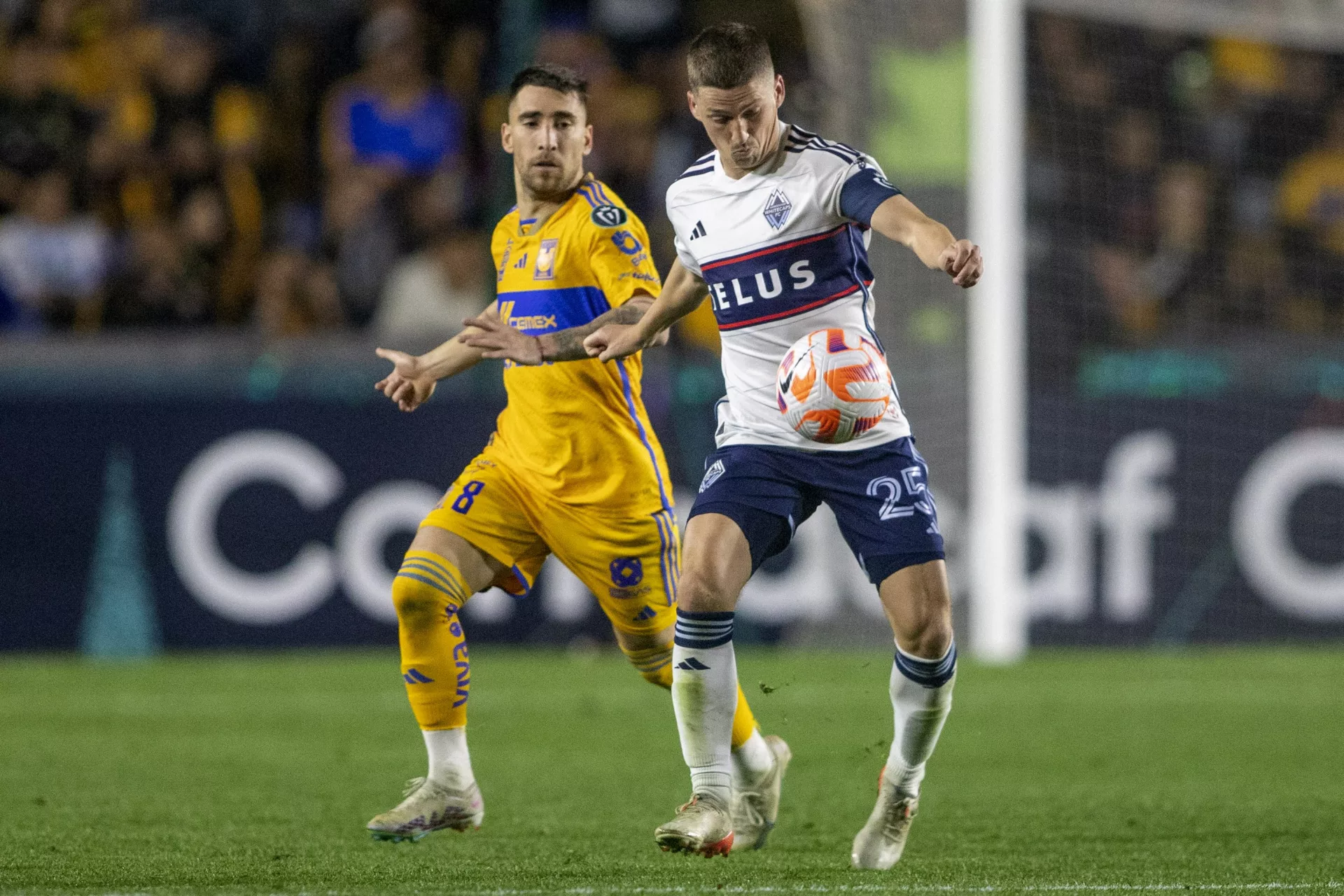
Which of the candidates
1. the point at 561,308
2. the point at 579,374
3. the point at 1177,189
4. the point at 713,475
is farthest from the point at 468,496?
the point at 1177,189

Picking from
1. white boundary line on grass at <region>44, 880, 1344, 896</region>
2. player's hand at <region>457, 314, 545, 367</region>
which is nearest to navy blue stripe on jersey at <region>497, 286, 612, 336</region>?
player's hand at <region>457, 314, 545, 367</region>

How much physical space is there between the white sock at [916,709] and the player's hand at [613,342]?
44.7 inches

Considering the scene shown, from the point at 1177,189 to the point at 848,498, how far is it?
9098mm

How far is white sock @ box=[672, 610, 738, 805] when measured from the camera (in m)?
5.52

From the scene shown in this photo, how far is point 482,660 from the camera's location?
39.7ft

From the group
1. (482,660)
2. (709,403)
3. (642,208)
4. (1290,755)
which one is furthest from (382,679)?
(1290,755)

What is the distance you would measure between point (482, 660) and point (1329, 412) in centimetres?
543

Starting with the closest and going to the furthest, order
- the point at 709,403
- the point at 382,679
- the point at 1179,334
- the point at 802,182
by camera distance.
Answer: the point at 802,182, the point at 382,679, the point at 709,403, the point at 1179,334

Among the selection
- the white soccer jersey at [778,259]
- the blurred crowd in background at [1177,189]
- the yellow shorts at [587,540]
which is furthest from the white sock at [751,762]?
the blurred crowd in background at [1177,189]

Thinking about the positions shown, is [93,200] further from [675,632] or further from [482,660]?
[675,632]

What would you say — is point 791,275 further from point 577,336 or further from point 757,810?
point 757,810

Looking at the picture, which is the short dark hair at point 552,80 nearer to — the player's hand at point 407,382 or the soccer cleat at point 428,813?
the player's hand at point 407,382

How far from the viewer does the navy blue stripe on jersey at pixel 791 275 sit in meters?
5.51

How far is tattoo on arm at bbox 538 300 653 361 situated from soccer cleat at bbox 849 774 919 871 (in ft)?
5.07
